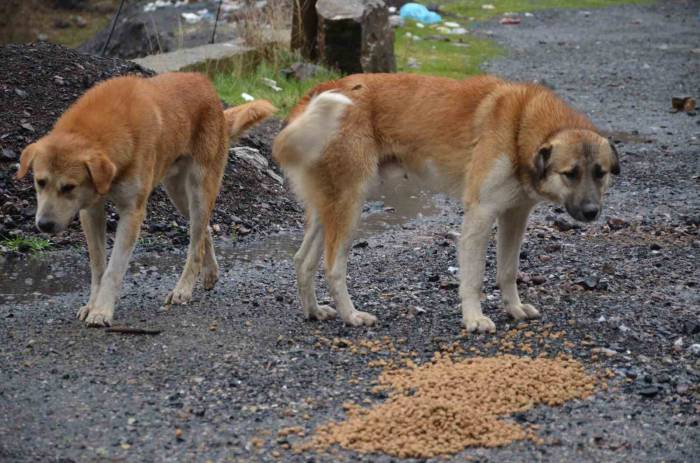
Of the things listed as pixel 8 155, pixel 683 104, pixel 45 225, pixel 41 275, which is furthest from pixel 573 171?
pixel 683 104

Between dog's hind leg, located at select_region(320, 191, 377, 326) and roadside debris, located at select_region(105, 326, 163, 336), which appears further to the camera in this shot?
dog's hind leg, located at select_region(320, 191, 377, 326)

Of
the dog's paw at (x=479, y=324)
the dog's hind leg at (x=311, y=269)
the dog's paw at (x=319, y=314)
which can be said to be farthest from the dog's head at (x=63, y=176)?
the dog's paw at (x=479, y=324)

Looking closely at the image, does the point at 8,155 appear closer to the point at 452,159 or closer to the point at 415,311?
the point at 415,311

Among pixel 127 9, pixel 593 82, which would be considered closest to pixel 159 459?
pixel 593 82

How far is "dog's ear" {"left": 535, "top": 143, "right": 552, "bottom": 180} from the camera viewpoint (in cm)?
654

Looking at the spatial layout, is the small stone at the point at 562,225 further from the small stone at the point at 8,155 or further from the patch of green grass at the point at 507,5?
the patch of green grass at the point at 507,5

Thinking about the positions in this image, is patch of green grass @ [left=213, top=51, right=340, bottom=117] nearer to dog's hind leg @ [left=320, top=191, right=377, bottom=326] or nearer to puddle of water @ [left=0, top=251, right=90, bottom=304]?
puddle of water @ [left=0, top=251, right=90, bottom=304]

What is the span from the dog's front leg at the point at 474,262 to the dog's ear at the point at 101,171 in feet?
7.38

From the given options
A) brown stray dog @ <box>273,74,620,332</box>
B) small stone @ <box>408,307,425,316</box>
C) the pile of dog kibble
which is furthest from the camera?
small stone @ <box>408,307,425,316</box>

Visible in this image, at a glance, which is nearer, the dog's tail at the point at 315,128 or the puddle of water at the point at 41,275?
the dog's tail at the point at 315,128

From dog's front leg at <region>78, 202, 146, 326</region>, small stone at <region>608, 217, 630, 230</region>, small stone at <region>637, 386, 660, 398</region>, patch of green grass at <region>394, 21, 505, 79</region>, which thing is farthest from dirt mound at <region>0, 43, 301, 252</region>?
patch of green grass at <region>394, 21, 505, 79</region>

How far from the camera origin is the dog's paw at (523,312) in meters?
6.97

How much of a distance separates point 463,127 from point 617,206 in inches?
148

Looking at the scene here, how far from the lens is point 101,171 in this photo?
21.4 ft
